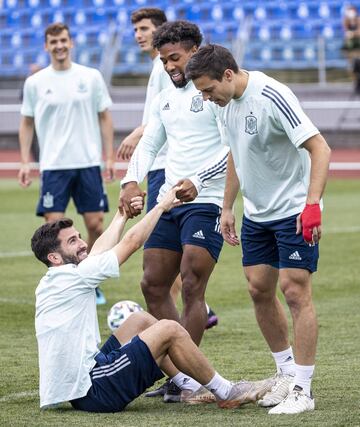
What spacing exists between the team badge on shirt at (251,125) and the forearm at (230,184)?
456mm

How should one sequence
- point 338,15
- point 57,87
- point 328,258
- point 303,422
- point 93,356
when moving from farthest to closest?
point 338,15 → point 328,258 → point 57,87 → point 93,356 → point 303,422

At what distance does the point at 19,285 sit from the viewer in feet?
38.3

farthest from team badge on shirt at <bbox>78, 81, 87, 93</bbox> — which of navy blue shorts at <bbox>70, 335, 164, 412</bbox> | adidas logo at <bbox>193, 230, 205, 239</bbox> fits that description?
navy blue shorts at <bbox>70, 335, 164, 412</bbox>

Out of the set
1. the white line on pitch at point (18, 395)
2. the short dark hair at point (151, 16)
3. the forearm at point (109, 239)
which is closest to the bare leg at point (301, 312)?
the forearm at point (109, 239)

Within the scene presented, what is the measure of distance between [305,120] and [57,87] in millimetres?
5451

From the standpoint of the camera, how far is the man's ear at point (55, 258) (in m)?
6.40

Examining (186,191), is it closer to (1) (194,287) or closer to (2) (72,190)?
(1) (194,287)

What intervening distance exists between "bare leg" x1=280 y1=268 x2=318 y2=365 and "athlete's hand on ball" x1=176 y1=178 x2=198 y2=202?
2.48 feet

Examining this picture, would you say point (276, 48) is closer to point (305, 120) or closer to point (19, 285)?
point (19, 285)

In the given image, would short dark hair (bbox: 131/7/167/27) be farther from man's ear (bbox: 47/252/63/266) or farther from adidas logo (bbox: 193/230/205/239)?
man's ear (bbox: 47/252/63/266)

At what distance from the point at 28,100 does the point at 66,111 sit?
388 mm

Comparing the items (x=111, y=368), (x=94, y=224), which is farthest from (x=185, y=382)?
(x=94, y=224)

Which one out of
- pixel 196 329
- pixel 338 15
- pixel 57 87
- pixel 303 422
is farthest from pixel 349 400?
pixel 338 15

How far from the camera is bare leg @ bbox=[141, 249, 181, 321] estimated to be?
24.4 feet
